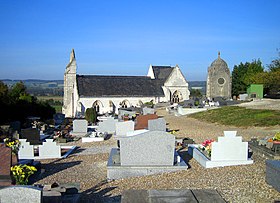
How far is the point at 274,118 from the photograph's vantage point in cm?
2380

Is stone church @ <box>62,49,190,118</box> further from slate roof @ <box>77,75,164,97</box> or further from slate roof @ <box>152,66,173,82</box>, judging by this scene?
slate roof @ <box>152,66,173,82</box>

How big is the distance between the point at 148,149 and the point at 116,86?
140ft

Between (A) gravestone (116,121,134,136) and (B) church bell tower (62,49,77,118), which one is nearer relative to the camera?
(A) gravestone (116,121,134,136)

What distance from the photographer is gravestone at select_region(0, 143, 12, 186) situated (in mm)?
9703

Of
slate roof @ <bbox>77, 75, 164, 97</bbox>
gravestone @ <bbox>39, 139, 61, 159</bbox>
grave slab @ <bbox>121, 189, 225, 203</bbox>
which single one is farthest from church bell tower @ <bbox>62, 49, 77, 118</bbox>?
grave slab @ <bbox>121, 189, 225, 203</bbox>

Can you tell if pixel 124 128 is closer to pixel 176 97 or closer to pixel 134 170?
pixel 134 170

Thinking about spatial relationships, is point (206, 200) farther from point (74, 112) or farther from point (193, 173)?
point (74, 112)

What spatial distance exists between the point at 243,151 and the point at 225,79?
4233 cm

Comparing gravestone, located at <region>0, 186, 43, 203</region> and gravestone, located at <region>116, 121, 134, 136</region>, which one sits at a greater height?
gravestone, located at <region>0, 186, 43, 203</region>

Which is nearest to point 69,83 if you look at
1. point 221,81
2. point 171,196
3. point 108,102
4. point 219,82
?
point 108,102

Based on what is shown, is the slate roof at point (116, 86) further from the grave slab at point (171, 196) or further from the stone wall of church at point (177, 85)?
the grave slab at point (171, 196)

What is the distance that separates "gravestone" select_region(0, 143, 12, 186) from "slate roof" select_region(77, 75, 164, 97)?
40228 millimetres

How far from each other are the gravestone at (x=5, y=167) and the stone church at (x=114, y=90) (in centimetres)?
3924

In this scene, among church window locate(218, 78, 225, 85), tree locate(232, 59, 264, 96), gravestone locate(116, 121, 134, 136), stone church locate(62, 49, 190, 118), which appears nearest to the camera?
gravestone locate(116, 121, 134, 136)
